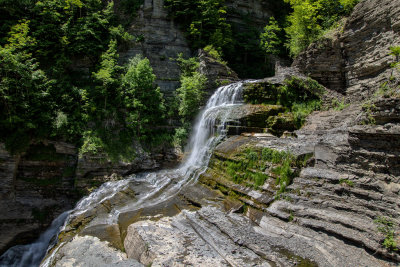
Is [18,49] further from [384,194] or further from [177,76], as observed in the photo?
[384,194]

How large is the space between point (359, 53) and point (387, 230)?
11.5 m

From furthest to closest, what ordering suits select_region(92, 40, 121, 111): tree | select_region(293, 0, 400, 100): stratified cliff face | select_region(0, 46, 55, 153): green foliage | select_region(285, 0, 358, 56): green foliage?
select_region(285, 0, 358, 56): green foliage < select_region(92, 40, 121, 111): tree < select_region(0, 46, 55, 153): green foliage < select_region(293, 0, 400, 100): stratified cliff face

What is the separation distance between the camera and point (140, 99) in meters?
14.1

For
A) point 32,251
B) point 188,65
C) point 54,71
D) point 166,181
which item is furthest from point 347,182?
point 54,71

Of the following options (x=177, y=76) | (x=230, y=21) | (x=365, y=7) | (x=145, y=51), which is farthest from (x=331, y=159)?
(x=230, y=21)

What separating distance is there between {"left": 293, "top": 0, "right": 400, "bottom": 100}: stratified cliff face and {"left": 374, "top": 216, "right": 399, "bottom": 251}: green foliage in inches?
337

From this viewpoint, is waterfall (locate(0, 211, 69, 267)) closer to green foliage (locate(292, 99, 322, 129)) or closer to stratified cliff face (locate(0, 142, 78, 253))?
stratified cliff face (locate(0, 142, 78, 253))

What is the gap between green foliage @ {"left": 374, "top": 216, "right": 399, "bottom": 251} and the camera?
14.1 ft

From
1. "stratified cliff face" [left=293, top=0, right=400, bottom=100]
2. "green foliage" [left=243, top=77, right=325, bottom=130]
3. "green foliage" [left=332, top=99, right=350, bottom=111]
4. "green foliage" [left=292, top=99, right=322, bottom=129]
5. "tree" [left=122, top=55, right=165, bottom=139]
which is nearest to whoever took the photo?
"stratified cliff face" [left=293, top=0, right=400, bottom=100]

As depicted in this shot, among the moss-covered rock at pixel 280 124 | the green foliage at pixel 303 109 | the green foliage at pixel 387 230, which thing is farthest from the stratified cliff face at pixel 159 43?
the green foliage at pixel 387 230

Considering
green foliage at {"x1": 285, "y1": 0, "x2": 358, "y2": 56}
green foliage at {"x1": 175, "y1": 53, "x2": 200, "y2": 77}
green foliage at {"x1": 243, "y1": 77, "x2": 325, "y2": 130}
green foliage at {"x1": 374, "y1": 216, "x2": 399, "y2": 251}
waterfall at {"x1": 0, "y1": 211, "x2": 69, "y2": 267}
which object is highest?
green foliage at {"x1": 285, "y1": 0, "x2": 358, "y2": 56}

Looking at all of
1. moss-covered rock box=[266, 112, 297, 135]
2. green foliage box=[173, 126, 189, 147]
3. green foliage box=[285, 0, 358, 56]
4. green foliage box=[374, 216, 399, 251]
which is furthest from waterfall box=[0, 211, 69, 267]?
green foliage box=[285, 0, 358, 56]

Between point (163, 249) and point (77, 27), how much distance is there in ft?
53.0

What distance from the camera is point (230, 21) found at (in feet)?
80.1
